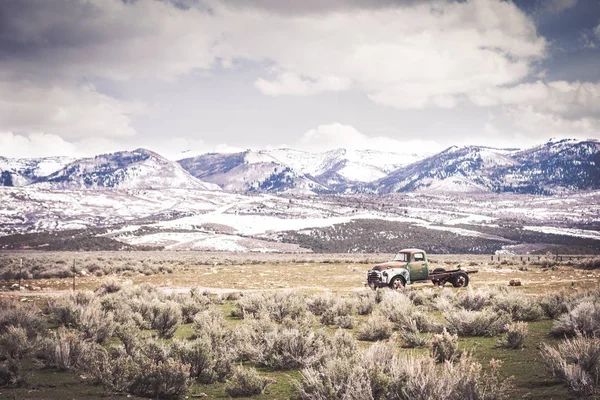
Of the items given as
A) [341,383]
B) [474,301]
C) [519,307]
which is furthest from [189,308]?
[519,307]

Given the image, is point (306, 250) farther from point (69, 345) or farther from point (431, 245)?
point (69, 345)

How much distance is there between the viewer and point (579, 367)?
7.21 m

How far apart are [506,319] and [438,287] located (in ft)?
42.5

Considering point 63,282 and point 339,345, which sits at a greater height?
point 339,345

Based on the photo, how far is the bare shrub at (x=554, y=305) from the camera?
15625mm

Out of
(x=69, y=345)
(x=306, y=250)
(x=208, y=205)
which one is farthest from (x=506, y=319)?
(x=208, y=205)

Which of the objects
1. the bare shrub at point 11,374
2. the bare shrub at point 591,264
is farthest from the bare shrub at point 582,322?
the bare shrub at point 591,264

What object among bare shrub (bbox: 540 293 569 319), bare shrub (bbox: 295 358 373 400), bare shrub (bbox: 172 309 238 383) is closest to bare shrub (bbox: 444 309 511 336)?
bare shrub (bbox: 540 293 569 319)

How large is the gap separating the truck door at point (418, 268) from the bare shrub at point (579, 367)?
17685 millimetres

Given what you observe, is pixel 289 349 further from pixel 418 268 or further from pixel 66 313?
pixel 418 268

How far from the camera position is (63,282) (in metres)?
31.0

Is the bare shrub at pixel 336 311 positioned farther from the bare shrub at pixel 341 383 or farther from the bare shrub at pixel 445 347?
the bare shrub at pixel 341 383

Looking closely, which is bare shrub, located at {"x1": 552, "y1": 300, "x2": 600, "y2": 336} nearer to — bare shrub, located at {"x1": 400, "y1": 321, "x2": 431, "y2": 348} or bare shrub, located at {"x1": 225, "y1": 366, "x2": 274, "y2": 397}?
bare shrub, located at {"x1": 400, "y1": 321, "x2": 431, "y2": 348}

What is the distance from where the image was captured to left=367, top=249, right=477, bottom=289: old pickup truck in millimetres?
24641
